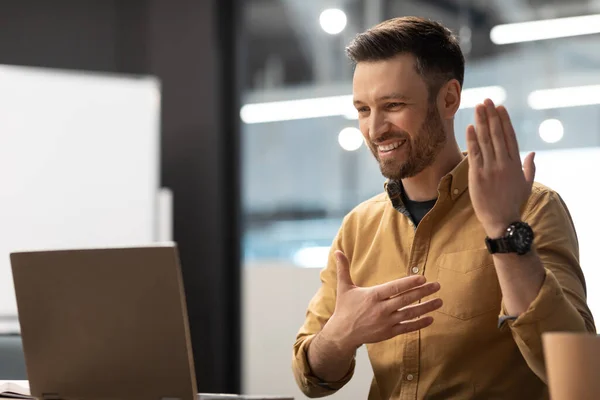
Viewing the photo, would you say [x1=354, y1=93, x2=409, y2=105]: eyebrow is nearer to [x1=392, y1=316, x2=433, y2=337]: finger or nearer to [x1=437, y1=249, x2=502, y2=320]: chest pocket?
[x1=437, y1=249, x2=502, y2=320]: chest pocket

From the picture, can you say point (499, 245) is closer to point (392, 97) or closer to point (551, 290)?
point (551, 290)

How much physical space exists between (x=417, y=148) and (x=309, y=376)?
613 mm

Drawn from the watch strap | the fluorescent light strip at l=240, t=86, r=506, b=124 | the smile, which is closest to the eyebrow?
the smile

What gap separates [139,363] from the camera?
1494mm

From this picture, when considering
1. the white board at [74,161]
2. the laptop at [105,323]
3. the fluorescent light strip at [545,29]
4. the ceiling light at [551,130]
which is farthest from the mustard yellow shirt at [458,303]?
the fluorescent light strip at [545,29]

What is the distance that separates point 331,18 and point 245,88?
1.87 ft

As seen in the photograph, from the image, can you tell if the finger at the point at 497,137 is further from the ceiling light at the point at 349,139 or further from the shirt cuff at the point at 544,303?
the ceiling light at the point at 349,139

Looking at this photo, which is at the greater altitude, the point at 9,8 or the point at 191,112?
the point at 9,8

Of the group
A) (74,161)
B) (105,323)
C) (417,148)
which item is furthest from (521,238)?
(74,161)

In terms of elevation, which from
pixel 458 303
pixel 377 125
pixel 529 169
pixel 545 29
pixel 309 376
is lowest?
pixel 309 376

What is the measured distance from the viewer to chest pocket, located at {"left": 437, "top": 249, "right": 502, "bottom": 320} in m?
1.89

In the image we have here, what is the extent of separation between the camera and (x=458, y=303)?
6.28 ft

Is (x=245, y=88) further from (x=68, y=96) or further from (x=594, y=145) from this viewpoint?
(x=594, y=145)

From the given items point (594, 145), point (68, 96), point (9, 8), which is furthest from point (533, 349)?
point (9, 8)
